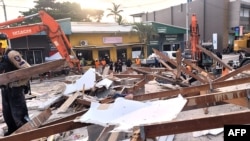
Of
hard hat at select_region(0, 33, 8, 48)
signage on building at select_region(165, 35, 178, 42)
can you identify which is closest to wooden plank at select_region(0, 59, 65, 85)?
hard hat at select_region(0, 33, 8, 48)

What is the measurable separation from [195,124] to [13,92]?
330 cm

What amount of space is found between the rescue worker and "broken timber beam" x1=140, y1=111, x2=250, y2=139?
2.72 metres

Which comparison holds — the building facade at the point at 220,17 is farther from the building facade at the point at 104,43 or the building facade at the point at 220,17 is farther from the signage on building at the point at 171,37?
the building facade at the point at 104,43

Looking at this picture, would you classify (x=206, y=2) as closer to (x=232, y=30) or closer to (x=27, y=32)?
(x=232, y=30)

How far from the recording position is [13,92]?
388cm

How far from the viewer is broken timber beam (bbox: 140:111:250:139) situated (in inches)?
60.7

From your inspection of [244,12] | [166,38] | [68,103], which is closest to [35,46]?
[68,103]

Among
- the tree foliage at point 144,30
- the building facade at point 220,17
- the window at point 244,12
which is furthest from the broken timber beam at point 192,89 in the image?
the window at point 244,12

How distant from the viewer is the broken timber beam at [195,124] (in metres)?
1.54

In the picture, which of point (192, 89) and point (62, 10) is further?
point (62, 10)

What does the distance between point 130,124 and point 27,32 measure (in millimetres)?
8630

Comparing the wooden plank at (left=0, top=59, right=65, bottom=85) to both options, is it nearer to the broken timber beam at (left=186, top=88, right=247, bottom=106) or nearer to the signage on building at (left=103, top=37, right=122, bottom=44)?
the broken timber beam at (left=186, top=88, right=247, bottom=106)

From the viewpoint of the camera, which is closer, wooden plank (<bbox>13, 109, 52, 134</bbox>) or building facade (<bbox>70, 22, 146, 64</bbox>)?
wooden plank (<bbox>13, 109, 52, 134</bbox>)

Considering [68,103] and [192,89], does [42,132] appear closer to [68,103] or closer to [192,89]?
[192,89]
